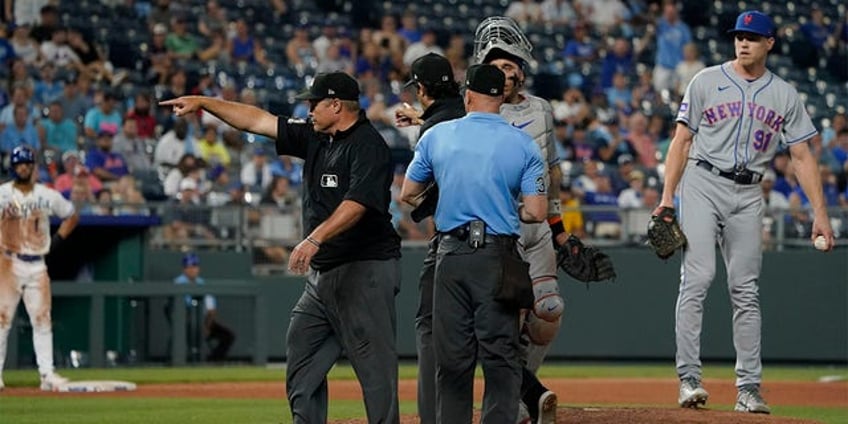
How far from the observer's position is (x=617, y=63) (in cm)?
2484

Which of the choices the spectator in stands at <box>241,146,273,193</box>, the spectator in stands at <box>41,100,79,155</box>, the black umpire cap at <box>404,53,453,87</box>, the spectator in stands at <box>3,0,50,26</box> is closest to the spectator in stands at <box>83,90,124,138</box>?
the spectator in stands at <box>41,100,79,155</box>

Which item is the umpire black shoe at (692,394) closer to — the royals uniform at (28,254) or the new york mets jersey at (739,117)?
the new york mets jersey at (739,117)

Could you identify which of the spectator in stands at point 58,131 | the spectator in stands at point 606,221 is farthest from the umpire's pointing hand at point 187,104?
the spectator in stands at point 606,221

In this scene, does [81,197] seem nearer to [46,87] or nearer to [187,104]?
[46,87]

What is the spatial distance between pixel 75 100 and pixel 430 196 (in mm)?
12569

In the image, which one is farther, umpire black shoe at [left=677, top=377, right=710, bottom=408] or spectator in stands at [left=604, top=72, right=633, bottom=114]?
spectator in stands at [left=604, top=72, right=633, bottom=114]

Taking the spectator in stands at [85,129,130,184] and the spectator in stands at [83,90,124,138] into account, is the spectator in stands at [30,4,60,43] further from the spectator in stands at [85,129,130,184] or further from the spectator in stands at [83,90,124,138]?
the spectator in stands at [85,129,130,184]

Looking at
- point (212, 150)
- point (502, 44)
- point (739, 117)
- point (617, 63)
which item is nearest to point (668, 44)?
point (617, 63)

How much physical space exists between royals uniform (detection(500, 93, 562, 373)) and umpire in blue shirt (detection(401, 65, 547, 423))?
3.39 ft

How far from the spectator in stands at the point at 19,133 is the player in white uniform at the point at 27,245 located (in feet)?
12.1

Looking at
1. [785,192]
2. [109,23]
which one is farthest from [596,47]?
[109,23]

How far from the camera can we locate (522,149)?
747 centimetres

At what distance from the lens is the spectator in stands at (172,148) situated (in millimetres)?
19123

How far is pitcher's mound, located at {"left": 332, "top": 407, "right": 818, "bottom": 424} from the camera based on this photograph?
345 inches
